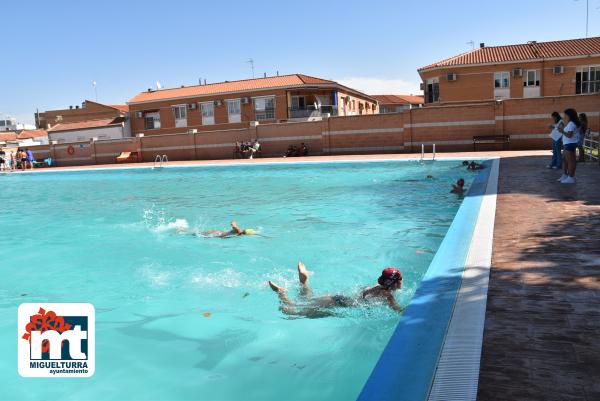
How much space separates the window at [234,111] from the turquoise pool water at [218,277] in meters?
25.8

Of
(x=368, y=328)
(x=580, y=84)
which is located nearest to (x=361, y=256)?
(x=368, y=328)

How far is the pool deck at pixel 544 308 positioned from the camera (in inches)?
104

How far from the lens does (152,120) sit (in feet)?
149

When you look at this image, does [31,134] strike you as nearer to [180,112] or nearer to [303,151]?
[180,112]

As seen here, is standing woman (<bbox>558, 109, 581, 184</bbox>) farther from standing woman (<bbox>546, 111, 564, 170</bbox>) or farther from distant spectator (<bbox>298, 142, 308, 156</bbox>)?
distant spectator (<bbox>298, 142, 308, 156</bbox>)

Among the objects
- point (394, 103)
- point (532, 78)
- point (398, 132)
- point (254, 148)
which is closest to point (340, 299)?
point (398, 132)

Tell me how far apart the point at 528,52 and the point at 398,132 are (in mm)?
14231

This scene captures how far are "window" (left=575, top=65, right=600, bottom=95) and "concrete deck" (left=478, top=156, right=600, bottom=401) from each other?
1175 inches

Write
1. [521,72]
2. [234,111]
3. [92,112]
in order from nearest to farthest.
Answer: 1. [521,72]
2. [234,111]
3. [92,112]

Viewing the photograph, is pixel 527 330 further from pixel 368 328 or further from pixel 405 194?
pixel 405 194

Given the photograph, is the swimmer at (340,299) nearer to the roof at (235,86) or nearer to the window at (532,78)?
the window at (532,78)

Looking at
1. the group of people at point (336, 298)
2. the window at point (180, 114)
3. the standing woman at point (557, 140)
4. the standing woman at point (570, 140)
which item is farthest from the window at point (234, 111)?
the group of people at point (336, 298)

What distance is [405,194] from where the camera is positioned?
535 inches

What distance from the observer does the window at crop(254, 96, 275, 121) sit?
40.4m
